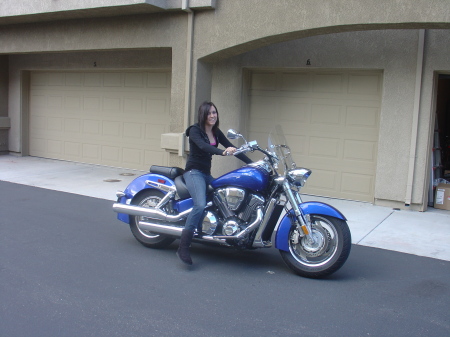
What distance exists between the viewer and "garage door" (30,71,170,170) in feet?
39.7

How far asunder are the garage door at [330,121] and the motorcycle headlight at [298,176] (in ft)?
14.0

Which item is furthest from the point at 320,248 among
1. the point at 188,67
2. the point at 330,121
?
the point at 188,67

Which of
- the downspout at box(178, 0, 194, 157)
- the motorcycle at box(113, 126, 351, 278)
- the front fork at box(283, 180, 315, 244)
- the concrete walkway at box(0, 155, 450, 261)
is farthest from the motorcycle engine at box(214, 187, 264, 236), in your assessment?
the downspout at box(178, 0, 194, 157)

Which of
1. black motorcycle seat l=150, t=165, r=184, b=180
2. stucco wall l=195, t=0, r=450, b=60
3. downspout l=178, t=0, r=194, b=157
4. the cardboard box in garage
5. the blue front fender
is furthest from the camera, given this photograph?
downspout l=178, t=0, r=194, b=157

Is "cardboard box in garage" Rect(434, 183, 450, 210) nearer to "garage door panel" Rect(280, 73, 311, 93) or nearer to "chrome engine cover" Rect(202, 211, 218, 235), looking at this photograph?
"garage door panel" Rect(280, 73, 311, 93)

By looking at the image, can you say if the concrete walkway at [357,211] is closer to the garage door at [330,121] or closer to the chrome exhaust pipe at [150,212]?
the garage door at [330,121]

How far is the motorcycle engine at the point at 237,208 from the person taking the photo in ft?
17.9

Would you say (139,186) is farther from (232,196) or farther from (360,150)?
(360,150)

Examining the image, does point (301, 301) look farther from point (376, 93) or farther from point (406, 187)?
point (376, 93)

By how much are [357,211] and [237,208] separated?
3653 millimetres

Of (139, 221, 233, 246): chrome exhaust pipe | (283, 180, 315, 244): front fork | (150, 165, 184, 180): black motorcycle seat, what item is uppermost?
(150, 165, 184, 180): black motorcycle seat

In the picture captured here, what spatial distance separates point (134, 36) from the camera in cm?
1005

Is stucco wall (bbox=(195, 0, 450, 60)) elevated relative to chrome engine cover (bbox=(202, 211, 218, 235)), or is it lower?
elevated

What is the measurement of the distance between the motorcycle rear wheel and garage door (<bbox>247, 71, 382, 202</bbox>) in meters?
4.31
